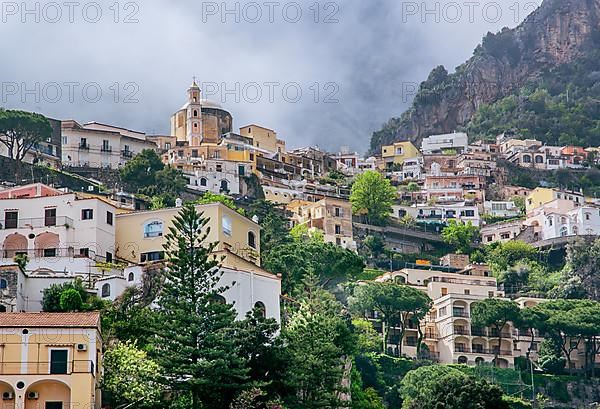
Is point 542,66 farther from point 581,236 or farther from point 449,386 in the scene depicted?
point 449,386

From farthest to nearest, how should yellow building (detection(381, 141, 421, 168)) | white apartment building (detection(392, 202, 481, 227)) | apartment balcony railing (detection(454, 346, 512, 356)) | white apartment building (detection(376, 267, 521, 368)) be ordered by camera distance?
1. yellow building (detection(381, 141, 421, 168))
2. white apartment building (detection(392, 202, 481, 227))
3. apartment balcony railing (detection(454, 346, 512, 356))
4. white apartment building (detection(376, 267, 521, 368))

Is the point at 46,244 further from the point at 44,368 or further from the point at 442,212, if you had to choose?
the point at 442,212

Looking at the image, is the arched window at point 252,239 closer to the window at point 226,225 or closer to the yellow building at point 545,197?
the window at point 226,225

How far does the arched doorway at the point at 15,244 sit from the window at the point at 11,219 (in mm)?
568

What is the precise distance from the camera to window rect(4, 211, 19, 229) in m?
57.2

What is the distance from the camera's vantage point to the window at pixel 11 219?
57.2 metres

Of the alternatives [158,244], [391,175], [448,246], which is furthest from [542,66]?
[158,244]

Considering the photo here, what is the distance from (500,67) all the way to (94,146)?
8771cm

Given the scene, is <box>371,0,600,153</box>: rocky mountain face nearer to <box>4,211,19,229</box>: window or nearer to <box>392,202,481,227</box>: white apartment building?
<box>392,202,481,227</box>: white apartment building

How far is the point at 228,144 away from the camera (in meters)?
108

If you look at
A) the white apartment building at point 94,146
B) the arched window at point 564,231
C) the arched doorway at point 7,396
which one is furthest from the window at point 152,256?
the arched window at point 564,231

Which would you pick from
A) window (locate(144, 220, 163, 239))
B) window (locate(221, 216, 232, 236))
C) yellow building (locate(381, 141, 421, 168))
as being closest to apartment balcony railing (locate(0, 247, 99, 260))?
window (locate(144, 220, 163, 239))

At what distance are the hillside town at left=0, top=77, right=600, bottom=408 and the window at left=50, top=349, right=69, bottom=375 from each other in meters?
0.07

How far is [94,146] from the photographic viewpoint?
308 feet
